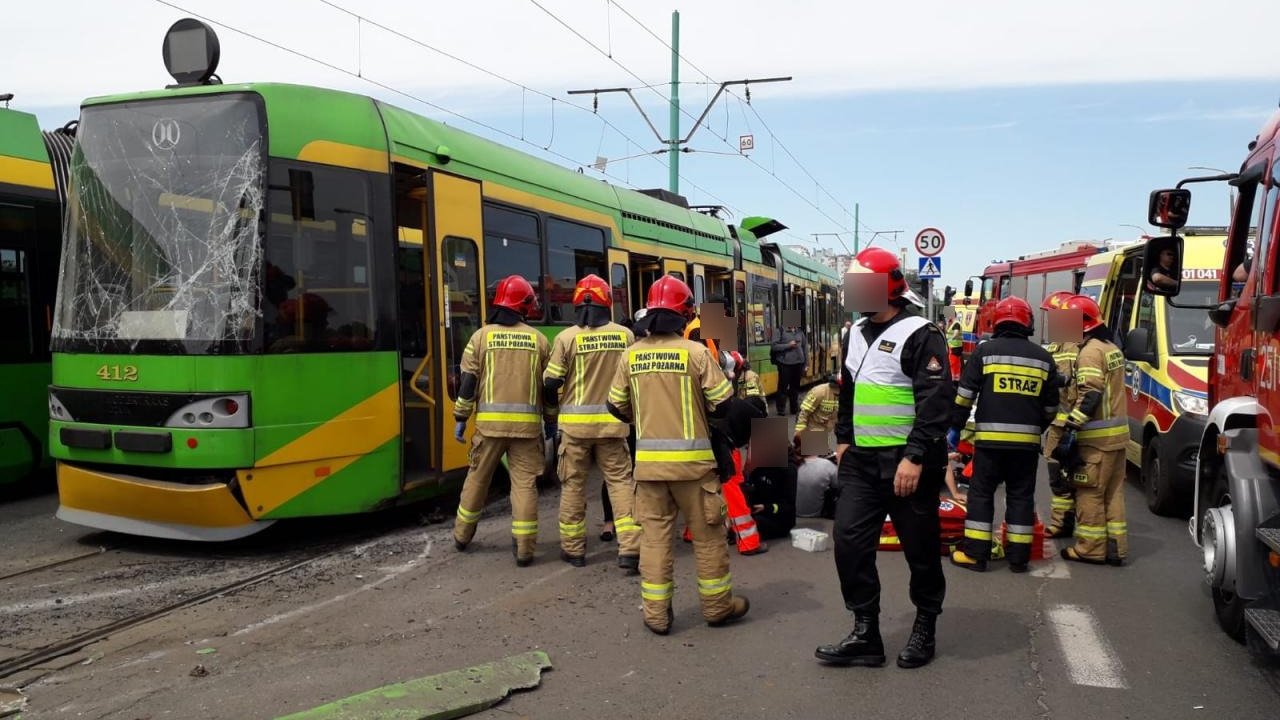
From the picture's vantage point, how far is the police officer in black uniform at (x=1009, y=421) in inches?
247

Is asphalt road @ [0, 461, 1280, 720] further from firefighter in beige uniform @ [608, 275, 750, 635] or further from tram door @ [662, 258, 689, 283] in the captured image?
tram door @ [662, 258, 689, 283]

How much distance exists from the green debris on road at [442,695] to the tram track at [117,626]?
161cm

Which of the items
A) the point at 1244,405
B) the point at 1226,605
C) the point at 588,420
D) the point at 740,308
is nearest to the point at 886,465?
the point at 1244,405

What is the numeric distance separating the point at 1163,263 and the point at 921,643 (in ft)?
8.87

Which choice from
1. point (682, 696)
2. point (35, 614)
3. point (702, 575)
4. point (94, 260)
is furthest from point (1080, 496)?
point (94, 260)

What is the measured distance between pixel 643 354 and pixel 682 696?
1.76 meters

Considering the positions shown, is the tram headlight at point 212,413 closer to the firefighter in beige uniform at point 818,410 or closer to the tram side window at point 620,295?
the firefighter in beige uniform at point 818,410

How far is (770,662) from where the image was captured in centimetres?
477

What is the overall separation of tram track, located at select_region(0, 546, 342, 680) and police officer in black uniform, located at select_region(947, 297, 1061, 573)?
4373 millimetres

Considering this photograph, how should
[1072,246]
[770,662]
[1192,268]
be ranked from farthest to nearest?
[1072,246]
[1192,268]
[770,662]

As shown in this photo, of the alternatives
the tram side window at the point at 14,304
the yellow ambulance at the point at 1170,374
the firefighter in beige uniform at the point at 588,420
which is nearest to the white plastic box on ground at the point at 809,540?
the firefighter in beige uniform at the point at 588,420

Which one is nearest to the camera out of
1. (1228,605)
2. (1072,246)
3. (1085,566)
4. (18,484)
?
(1228,605)

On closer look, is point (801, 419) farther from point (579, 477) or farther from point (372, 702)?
point (372, 702)

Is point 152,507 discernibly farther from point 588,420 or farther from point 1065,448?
point 1065,448
